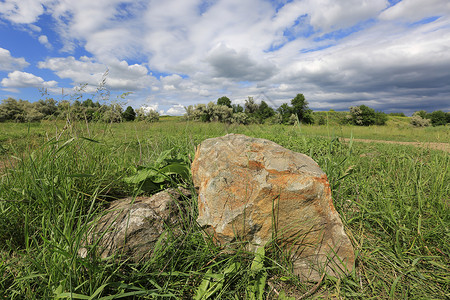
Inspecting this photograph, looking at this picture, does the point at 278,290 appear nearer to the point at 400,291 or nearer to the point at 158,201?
the point at 400,291

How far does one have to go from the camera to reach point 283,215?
5.81 feet

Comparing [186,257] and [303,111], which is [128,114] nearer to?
[186,257]

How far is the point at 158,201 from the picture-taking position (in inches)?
83.7

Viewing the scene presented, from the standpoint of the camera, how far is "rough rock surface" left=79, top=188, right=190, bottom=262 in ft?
5.39

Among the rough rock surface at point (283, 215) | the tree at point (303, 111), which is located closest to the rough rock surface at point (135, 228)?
the rough rock surface at point (283, 215)

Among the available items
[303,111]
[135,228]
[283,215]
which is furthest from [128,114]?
[303,111]

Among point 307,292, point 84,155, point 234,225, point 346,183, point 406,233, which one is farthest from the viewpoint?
point 346,183

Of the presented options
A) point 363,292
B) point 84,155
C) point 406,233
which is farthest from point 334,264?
point 84,155

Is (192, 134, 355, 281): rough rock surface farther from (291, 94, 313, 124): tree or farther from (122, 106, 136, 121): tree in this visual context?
(122, 106, 136, 121): tree

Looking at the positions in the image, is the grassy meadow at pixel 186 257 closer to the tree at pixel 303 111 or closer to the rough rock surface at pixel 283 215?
the rough rock surface at pixel 283 215

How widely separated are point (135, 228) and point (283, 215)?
4.01 ft

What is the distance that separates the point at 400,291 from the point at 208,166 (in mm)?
1858

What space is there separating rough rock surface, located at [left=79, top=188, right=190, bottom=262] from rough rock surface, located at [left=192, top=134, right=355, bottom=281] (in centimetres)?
36

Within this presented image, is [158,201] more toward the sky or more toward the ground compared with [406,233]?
more toward the sky
